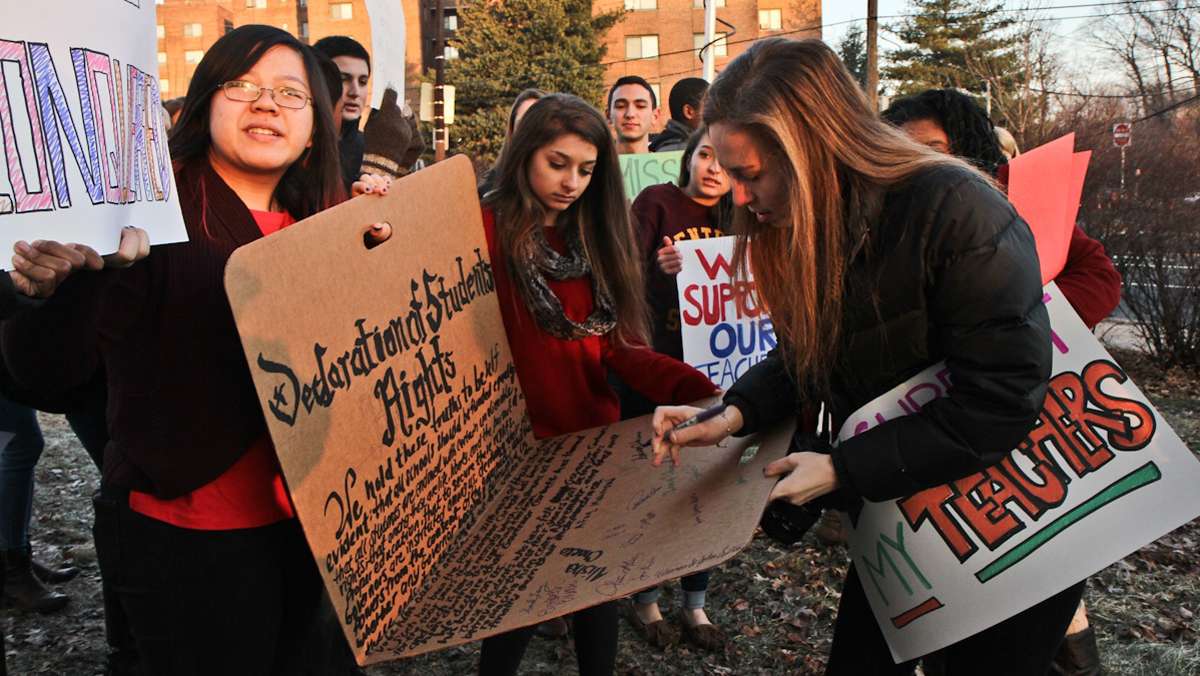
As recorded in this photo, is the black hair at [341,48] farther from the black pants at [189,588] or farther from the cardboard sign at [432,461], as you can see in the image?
the black pants at [189,588]

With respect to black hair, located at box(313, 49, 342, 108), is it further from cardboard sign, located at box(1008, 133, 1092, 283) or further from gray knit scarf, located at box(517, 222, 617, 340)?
cardboard sign, located at box(1008, 133, 1092, 283)

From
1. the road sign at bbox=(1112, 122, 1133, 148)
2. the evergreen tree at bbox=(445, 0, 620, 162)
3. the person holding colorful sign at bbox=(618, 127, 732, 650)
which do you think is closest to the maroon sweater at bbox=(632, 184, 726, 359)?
the person holding colorful sign at bbox=(618, 127, 732, 650)

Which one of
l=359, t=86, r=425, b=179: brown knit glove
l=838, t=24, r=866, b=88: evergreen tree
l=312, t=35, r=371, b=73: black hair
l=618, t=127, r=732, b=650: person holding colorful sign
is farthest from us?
l=838, t=24, r=866, b=88: evergreen tree

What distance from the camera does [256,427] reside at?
1.64 meters

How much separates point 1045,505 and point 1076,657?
1443mm

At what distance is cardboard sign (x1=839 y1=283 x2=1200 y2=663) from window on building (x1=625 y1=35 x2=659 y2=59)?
1675 inches

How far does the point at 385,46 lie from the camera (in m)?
3.89

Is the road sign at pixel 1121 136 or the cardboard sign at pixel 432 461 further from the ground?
the road sign at pixel 1121 136

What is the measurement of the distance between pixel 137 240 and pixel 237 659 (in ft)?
2.48

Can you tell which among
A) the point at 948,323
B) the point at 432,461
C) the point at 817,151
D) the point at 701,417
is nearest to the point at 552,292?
the point at 701,417

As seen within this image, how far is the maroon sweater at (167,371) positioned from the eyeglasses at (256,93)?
260mm

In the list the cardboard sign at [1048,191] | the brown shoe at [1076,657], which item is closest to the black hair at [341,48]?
the cardboard sign at [1048,191]

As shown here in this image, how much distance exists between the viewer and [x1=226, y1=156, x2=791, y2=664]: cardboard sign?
4.29 ft

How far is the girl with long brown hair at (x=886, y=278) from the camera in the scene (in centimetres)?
152
